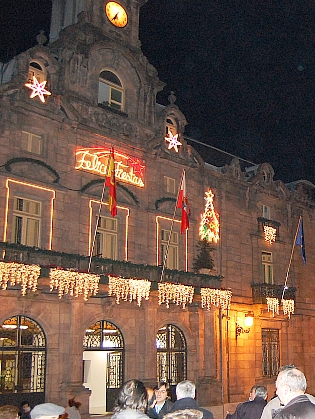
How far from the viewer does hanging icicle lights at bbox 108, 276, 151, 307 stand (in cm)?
2033

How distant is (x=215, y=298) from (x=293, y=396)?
19.8 metres

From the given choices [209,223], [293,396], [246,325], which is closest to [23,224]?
[209,223]

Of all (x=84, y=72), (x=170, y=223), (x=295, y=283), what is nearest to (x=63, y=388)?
(x=170, y=223)

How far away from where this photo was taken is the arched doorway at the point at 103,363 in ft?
69.8

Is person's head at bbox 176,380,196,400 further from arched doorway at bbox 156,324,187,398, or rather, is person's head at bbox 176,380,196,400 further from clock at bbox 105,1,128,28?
clock at bbox 105,1,128,28

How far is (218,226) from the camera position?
27266mm

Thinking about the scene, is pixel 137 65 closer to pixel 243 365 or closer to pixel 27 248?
pixel 27 248

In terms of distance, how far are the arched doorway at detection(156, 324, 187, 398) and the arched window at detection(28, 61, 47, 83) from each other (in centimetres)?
1213

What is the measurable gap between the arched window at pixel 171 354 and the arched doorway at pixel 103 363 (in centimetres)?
222

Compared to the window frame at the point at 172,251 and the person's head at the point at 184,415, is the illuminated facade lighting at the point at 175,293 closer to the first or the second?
the window frame at the point at 172,251

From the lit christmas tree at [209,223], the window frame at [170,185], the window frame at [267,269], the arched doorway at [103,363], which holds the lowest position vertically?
the arched doorway at [103,363]

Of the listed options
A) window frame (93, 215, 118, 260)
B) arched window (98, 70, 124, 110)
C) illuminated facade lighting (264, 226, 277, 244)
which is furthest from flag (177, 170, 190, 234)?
illuminated facade lighting (264, 226, 277, 244)

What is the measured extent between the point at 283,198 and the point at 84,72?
49.6 feet

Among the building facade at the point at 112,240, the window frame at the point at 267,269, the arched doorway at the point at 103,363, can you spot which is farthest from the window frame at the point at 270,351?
the arched doorway at the point at 103,363
